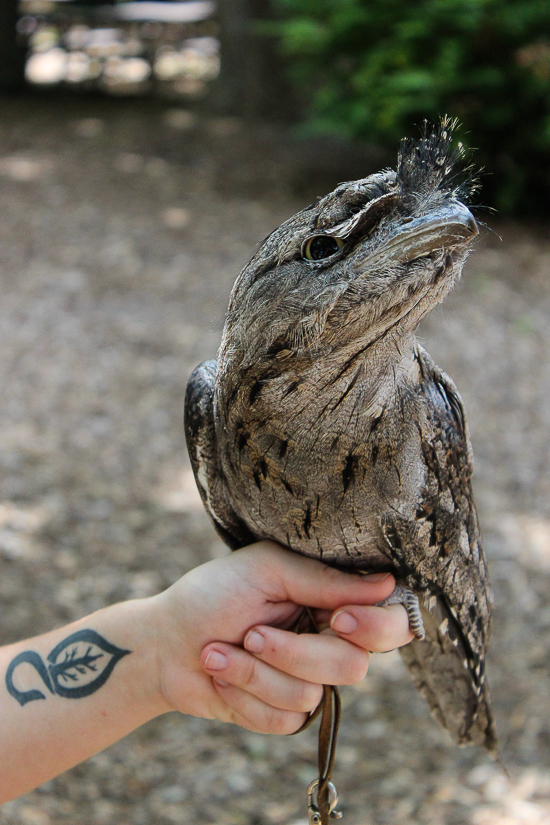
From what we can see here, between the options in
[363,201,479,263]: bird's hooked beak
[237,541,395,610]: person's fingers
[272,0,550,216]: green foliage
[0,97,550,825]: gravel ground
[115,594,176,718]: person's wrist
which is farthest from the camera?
[272,0,550,216]: green foliage

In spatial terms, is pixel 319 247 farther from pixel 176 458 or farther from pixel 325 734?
pixel 176 458

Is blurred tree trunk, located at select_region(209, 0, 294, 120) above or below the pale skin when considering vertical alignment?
above

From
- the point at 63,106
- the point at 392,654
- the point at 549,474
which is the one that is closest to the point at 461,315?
the point at 549,474

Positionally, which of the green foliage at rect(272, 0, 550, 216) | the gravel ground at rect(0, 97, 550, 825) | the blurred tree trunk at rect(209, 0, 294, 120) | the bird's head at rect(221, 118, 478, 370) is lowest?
the gravel ground at rect(0, 97, 550, 825)

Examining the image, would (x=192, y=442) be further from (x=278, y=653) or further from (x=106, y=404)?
(x=106, y=404)

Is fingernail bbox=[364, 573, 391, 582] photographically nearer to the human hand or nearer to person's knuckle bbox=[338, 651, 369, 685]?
the human hand

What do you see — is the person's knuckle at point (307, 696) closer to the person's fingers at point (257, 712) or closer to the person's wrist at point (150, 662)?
the person's fingers at point (257, 712)

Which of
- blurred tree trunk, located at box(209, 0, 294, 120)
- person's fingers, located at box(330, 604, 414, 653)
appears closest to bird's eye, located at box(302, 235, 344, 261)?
person's fingers, located at box(330, 604, 414, 653)
